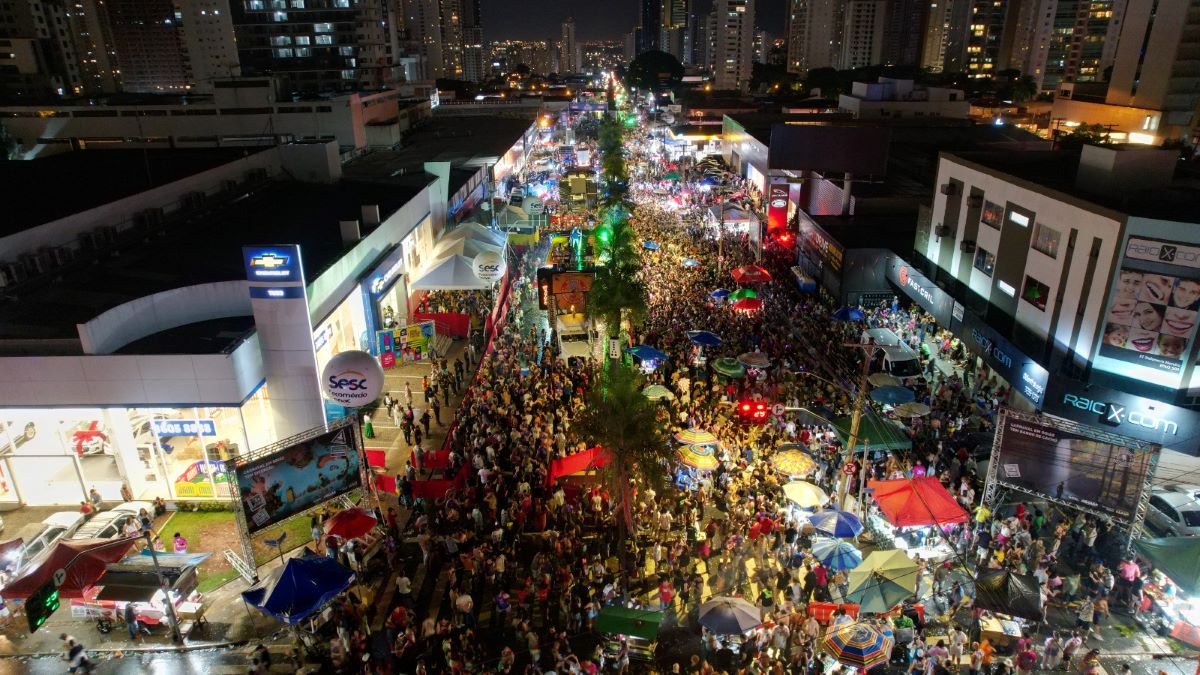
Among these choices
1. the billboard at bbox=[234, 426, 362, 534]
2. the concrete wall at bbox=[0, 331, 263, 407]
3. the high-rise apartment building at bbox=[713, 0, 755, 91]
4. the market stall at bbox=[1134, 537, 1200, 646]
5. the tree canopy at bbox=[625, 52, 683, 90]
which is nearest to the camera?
the market stall at bbox=[1134, 537, 1200, 646]

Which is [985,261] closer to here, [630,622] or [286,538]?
[630,622]

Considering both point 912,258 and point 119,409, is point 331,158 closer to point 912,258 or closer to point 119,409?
point 119,409

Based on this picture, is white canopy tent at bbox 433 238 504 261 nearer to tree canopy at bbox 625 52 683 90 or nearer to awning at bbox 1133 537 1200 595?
awning at bbox 1133 537 1200 595

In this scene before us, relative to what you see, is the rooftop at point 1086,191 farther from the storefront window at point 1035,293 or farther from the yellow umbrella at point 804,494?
the yellow umbrella at point 804,494

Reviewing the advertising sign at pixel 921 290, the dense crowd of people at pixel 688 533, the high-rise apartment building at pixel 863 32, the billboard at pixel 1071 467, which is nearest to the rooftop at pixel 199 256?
the dense crowd of people at pixel 688 533

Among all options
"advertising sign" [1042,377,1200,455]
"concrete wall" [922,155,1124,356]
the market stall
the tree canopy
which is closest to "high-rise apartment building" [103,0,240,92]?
the tree canopy

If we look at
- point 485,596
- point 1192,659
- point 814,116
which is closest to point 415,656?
point 485,596
